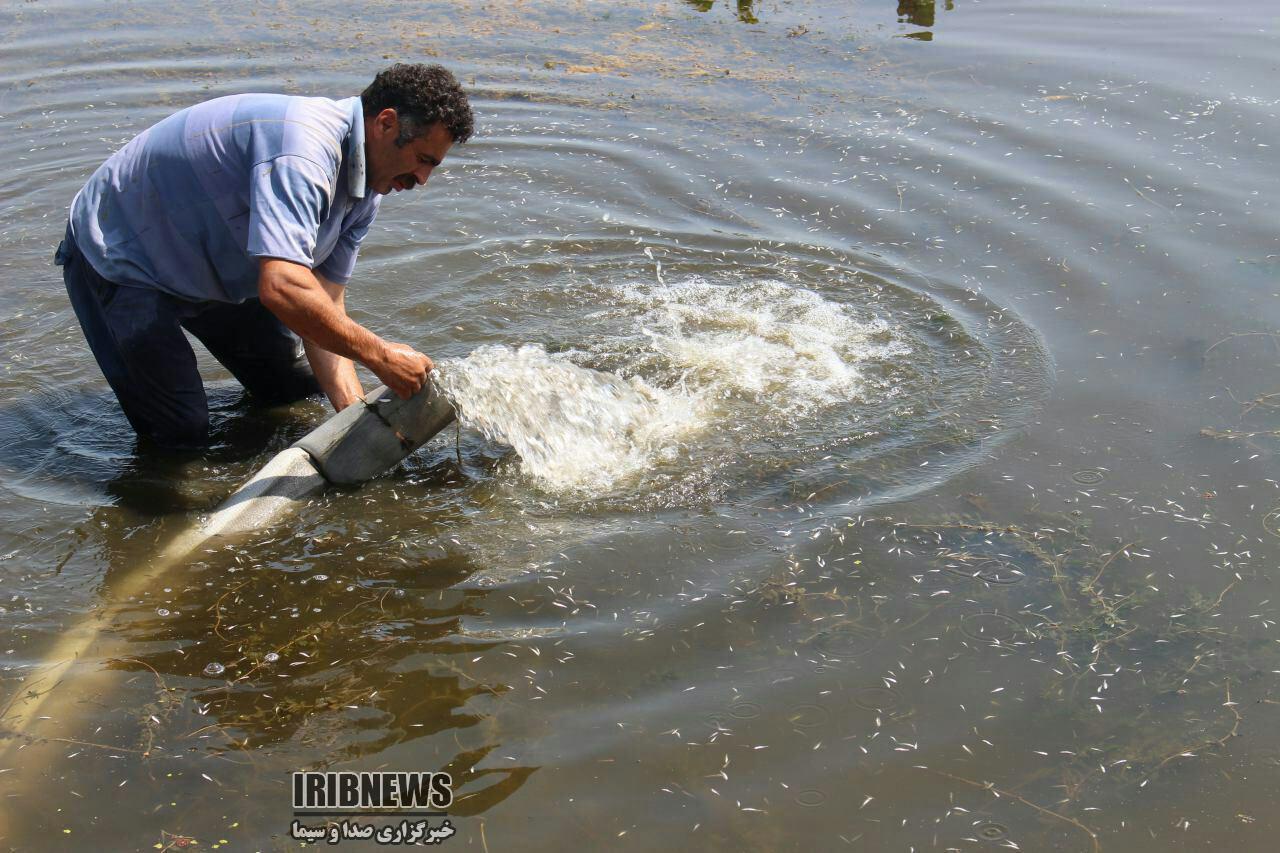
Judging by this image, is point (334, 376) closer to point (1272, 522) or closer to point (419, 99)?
point (419, 99)

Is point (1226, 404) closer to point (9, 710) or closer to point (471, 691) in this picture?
point (471, 691)

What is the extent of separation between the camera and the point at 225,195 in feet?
17.7

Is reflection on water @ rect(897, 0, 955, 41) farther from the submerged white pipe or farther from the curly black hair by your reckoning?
the submerged white pipe

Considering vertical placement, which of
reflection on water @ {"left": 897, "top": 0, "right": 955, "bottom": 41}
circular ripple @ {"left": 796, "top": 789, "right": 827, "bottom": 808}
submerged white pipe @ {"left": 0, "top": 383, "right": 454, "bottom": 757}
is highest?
reflection on water @ {"left": 897, "top": 0, "right": 955, "bottom": 41}

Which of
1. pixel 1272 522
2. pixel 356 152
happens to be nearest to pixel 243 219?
pixel 356 152

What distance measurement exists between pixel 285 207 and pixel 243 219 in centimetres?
39

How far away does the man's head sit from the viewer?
5297 mm

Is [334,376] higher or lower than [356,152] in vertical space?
lower

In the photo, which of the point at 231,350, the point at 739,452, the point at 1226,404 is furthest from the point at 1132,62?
the point at 231,350

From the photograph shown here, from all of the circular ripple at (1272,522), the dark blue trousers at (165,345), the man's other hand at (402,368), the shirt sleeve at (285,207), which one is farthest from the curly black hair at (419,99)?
the circular ripple at (1272,522)

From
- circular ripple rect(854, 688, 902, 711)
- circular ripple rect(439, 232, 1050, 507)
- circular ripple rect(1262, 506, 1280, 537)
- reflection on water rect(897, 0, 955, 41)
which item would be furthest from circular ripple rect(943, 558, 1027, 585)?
reflection on water rect(897, 0, 955, 41)

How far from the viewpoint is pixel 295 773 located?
443cm

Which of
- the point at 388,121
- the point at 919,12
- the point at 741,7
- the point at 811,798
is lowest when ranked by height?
the point at 811,798

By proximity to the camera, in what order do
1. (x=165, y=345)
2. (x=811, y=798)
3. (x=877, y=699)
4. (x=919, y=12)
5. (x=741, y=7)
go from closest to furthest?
(x=811, y=798) → (x=877, y=699) → (x=165, y=345) → (x=919, y=12) → (x=741, y=7)
